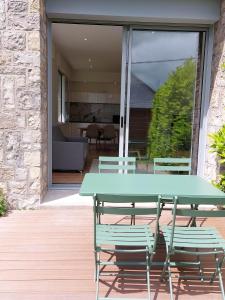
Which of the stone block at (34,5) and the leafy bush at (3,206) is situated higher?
the stone block at (34,5)

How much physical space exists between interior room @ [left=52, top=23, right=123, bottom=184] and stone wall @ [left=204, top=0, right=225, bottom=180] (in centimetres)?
200

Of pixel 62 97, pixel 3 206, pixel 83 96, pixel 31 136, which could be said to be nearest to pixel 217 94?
pixel 31 136

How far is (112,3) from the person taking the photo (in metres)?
4.05

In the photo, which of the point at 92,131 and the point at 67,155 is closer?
the point at 67,155

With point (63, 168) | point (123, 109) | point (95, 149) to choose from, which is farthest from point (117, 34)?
point (95, 149)

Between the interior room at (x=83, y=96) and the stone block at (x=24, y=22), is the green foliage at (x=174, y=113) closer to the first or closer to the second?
the interior room at (x=83, y=96)

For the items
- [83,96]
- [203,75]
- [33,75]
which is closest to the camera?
[33,75]

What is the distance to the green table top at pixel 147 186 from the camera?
7.79 ft

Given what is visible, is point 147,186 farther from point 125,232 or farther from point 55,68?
point 55,68

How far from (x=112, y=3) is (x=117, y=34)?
205cm

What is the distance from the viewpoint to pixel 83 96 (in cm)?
1198

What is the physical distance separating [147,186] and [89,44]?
5.48m

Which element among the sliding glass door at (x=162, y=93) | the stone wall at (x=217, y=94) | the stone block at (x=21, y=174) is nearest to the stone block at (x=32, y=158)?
the stone block at (x=21, y=174)

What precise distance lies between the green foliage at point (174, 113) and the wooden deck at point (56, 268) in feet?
5.67
